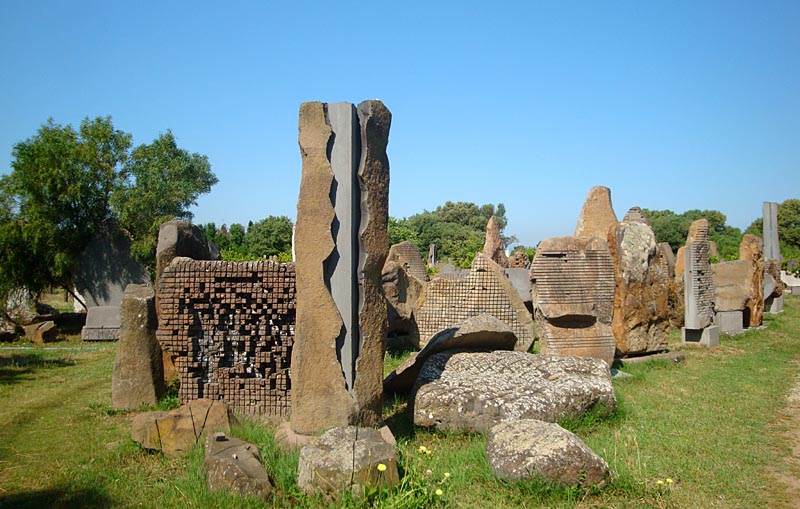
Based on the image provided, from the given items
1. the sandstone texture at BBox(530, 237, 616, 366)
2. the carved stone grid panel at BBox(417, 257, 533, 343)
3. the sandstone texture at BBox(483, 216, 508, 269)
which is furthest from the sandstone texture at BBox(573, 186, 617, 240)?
the sandstone texture at BBox(483, 216, 508, 269)

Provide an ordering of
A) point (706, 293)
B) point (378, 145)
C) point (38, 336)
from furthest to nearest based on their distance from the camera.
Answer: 1. point (38, 336)
2. point (706, 293)
3. point (378, 145)

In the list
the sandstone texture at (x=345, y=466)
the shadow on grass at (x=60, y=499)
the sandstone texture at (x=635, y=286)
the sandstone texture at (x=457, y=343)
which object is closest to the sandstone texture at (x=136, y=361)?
the shadow on grass at (x=60, y=499)

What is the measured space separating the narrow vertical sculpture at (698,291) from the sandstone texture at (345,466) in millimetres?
8164

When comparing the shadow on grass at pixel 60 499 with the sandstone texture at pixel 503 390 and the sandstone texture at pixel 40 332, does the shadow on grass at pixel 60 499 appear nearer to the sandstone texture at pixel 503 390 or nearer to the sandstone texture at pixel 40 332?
the sandstone texture at pixel 503 390

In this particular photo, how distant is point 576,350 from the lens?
7.34 m

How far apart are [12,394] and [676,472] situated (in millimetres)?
7331

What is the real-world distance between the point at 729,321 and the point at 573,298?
5.81 m

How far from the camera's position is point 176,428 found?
15.0 ft

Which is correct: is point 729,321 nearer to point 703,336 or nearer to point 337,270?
point 703,336

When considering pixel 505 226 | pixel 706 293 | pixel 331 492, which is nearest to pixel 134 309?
pixel 331 492

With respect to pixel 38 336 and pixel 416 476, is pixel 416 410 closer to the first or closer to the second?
pixel 416 476

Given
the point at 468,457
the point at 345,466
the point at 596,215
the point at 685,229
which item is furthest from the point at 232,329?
the point at 685,229

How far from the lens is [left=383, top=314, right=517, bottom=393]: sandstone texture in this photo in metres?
5.95

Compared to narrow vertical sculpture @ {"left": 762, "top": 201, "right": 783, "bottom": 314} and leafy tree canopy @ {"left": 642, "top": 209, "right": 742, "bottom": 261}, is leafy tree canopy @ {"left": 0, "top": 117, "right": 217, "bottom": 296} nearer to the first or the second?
narrow vertical sculpture @ {"left": 762, "top": 201, "right": 783, "bottom": 314}
